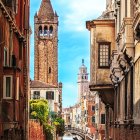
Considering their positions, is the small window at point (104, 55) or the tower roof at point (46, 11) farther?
the tower roof at point (46, 11)

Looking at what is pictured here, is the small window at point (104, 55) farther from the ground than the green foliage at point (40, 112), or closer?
farther from the ground

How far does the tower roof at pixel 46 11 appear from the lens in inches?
5842

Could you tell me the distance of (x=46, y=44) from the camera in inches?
5704

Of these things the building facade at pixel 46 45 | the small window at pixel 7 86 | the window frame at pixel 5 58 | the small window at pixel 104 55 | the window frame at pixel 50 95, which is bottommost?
the small window at pixel 7 86

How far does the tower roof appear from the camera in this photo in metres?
148

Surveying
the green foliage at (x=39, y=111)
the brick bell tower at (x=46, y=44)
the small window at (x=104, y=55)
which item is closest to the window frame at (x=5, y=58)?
the small window at (x=104, y=55)

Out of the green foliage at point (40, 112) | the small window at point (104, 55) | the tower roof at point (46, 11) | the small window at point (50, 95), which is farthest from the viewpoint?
the tower roof at point (46, 11)

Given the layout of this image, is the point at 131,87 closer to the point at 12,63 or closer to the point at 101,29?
the point at 12,63

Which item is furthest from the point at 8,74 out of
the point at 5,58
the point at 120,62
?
the point at 120,62

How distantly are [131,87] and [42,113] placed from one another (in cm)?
5575

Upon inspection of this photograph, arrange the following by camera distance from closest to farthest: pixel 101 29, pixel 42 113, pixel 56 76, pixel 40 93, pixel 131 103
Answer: pixel 131 103 → pixel 101 29 → pixel 42 113 → pixel 40 93 → pixel 56 76

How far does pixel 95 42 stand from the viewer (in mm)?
34406

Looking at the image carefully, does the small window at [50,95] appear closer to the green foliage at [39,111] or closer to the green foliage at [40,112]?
the green foliage at [40,112]

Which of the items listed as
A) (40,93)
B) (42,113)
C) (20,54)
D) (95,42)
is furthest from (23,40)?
(40,93)
